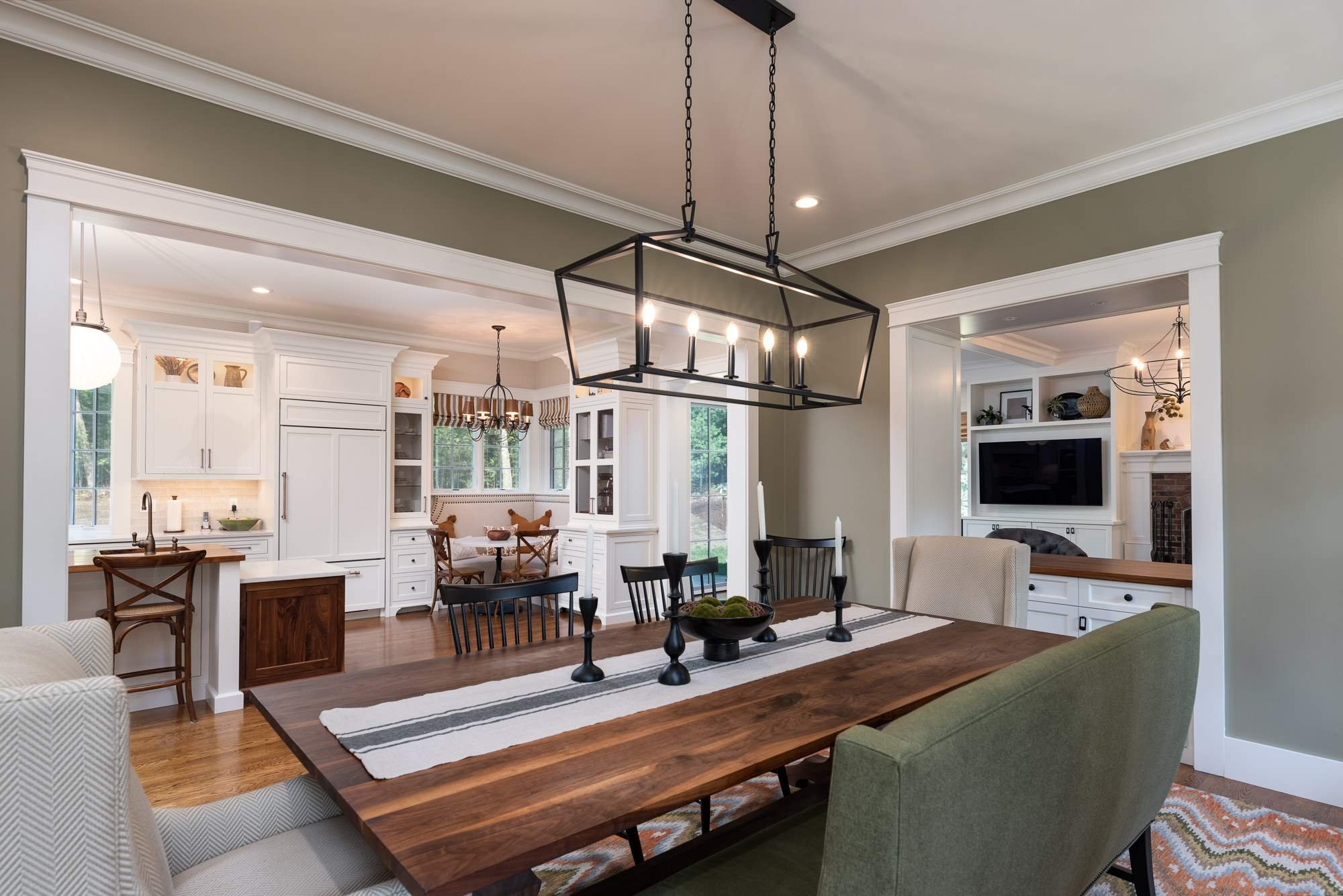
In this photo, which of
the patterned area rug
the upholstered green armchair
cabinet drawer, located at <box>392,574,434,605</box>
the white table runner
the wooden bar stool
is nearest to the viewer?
the upholstered green armchair

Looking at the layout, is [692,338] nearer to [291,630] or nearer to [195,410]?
[291,630]

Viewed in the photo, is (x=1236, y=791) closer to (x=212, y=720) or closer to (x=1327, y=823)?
(x=1327, y=823)

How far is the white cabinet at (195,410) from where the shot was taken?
5.53m

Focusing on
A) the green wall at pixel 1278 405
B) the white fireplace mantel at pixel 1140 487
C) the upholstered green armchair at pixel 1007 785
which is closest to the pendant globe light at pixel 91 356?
the upholstered green armchair at pixel 1007 785

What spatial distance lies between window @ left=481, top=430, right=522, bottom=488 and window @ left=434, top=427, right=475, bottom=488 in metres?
0.15

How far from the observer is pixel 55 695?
0.75m

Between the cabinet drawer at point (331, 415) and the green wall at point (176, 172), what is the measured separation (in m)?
3.73

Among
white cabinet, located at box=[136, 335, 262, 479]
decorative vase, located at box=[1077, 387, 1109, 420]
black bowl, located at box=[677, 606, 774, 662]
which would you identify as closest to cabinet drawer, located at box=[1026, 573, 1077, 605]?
black bowl, located at box=[677, 606, 774, 662]

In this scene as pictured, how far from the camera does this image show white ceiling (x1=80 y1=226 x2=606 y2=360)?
15.2 ft

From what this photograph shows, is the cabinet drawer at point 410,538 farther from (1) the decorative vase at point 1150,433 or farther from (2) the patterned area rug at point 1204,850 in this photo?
(1) the decorative vase at point 1150,433

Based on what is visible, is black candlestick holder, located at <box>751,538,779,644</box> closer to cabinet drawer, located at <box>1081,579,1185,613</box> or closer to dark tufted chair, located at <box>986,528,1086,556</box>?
cabinet drawer, located at <box>1081,579,1185,613</box>

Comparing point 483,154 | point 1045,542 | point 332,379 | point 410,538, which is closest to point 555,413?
point 410,538

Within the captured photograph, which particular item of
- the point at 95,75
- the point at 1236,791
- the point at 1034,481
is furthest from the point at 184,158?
the point at 1034,481

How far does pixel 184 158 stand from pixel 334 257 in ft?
1.84
